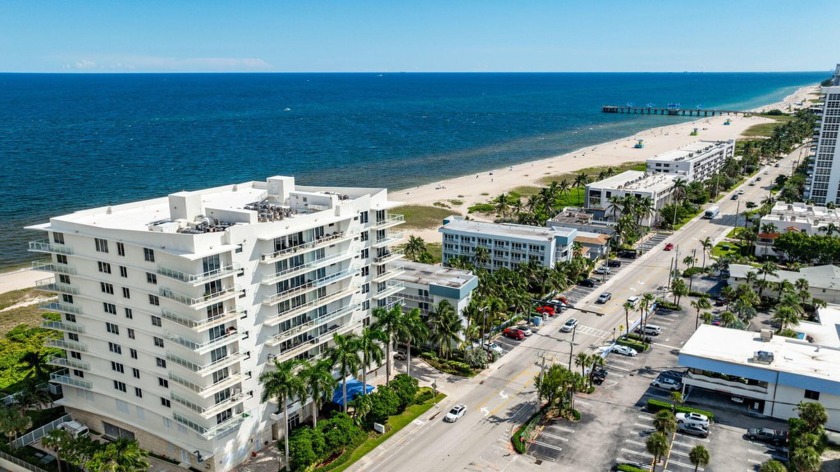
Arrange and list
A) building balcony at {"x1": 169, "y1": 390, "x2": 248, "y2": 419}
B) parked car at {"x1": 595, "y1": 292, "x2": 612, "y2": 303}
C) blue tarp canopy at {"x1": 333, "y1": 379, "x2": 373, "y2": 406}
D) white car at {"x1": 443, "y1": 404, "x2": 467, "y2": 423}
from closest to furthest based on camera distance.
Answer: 1. building balcony at {"x1": 169, "y1": 390, "x2": 248, "y2": 419}
2. white car at {"x1": 443, "y1": 404, "x2": 467, "y2": 423}
3. blue tarp canopy at {"x1": 333, "y1": 379, "x2": 373, "y2": 406}
4. parked car at {"x1": 595, "y1": 292, "x2": 612, "y2": 303}

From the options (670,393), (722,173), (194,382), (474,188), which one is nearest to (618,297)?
(670,393)

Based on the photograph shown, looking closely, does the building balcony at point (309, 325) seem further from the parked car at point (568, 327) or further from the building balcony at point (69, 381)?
the parked car at point (568, 327)

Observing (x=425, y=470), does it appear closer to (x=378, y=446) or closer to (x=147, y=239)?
(x=378, y=446)

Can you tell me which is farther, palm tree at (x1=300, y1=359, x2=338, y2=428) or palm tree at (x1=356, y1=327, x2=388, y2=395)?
palm tree at (x1=356, y1=327, x2=388, y2=395)

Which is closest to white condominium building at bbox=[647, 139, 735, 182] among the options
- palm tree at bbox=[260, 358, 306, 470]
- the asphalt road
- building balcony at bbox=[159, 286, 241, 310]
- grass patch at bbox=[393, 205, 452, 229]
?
grass patch at bbox=[393, 205, 452, 229]

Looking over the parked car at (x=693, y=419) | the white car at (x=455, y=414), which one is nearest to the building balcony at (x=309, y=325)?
the white car at (x=455, y=414)

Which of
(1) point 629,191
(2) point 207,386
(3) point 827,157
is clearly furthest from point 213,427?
(3) point 827,157

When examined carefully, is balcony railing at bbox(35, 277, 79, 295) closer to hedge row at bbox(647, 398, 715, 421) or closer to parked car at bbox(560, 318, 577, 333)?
hedge row at bbox(647, 398, 715, 421)
